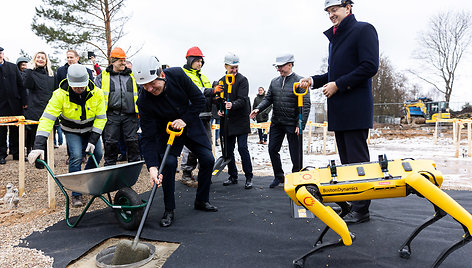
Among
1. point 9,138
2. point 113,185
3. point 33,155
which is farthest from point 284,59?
point 9,138

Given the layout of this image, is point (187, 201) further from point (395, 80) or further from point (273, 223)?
point (395, 80)

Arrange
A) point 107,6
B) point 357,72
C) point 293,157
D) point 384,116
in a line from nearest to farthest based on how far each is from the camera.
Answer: point 357,72 → point 293,157 → point 107,6 → point 384,116

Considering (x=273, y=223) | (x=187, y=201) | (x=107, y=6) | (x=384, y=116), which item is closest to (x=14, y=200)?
(x=187, y=201)

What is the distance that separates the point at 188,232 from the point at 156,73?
1270 millimetres

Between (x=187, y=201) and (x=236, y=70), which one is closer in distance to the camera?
(x=187, y=201)

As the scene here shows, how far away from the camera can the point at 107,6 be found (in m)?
11.3

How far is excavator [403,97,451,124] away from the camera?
17.2 meters

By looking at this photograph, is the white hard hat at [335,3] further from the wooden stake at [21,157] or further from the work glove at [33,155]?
the wooden stake at [21,157]

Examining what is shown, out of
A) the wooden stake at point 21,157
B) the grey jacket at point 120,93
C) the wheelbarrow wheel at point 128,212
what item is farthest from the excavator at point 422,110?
the wooden stake at point 21,157

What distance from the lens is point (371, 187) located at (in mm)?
1517

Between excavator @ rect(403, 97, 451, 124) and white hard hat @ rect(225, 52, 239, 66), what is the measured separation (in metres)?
16.6

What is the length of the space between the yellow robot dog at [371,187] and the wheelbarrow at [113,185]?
1.34 m

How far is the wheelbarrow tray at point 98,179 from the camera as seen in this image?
7.18 feet

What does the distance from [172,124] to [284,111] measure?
1.56 m
